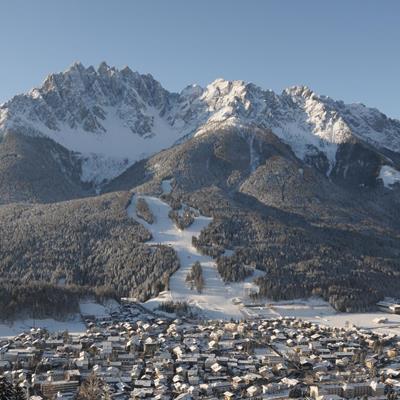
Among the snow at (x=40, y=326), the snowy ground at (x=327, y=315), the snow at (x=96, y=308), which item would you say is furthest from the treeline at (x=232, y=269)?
the snow at (x=40, y=326)

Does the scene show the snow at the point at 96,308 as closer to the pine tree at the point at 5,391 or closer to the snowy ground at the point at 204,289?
the snowy ground at the point at 204,289

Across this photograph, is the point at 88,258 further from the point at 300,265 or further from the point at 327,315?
the point at 327,315

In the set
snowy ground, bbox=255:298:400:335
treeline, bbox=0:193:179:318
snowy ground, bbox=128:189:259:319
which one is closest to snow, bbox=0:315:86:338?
treeline, bbox=0:193:179:318

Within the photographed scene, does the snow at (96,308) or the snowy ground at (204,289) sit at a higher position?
the snowy ground at (204,289)

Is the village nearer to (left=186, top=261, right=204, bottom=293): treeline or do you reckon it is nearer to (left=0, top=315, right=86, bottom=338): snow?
(left=0, top=315, right=86, bottom=338): snow

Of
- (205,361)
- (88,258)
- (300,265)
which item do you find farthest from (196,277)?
(205,361)
